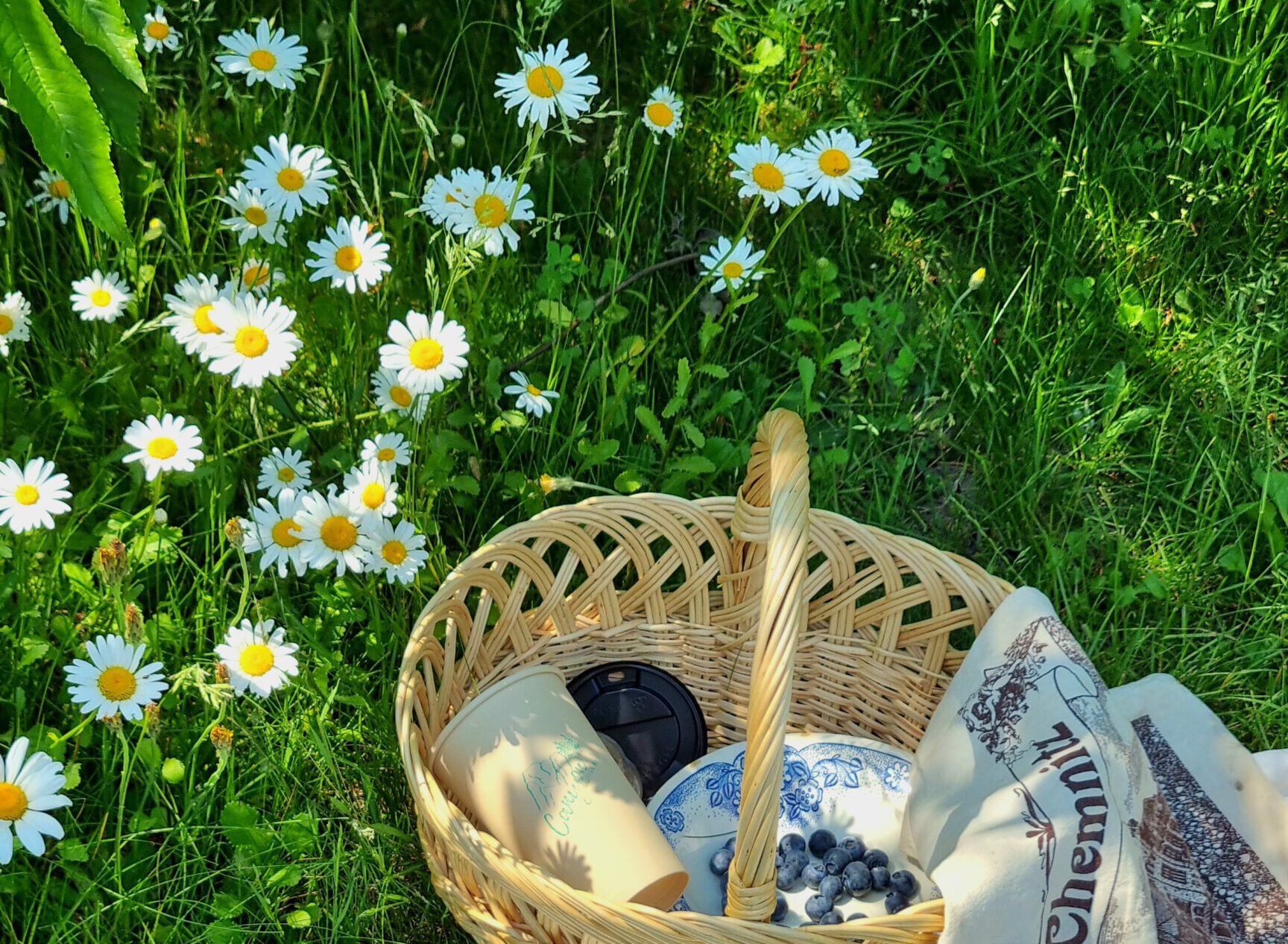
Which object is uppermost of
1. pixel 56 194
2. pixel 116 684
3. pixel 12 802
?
pixel 56 194

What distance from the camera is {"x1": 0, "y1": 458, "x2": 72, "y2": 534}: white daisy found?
1.25 metres

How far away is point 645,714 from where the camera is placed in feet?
4.90

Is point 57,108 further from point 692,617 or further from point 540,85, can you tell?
point 692,617

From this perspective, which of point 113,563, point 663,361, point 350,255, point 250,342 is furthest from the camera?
point 663,361

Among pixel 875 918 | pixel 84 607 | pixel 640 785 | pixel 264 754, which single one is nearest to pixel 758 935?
pixel 875 918

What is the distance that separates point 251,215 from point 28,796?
653 millimetres

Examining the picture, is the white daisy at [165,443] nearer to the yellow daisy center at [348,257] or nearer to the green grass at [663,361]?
the green grass at [663,361]

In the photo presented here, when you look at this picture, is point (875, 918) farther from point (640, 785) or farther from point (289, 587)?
point (289, 587)

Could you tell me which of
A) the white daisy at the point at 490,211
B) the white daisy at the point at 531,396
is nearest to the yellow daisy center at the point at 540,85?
the white daisy at the point at 490,211

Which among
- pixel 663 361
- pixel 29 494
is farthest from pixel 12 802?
pixel 663 361

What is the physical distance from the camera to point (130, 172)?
1.65 meters

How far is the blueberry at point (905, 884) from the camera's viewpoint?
4.46 ft

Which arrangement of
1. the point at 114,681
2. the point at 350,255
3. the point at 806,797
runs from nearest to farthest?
the point at 114,681
the point at 350,255
the point at 806,797

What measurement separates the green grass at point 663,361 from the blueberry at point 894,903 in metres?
0.46
